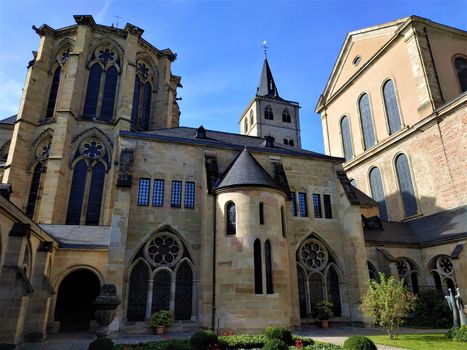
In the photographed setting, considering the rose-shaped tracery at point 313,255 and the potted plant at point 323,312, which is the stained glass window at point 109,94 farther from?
the potted plant at point 323,312

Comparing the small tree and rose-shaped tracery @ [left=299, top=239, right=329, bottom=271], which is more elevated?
rose-shaped tracery @ [left=299, top=239, right=329, bottom=271]

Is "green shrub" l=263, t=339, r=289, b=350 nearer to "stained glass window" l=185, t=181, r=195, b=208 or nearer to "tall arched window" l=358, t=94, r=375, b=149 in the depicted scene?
"stained glass window" l=185, t=181, r=195, b=208

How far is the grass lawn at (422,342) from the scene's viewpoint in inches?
426

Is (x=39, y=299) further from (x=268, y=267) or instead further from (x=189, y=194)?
(x=268, y=267)

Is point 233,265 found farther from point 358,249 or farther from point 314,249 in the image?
point 358,249

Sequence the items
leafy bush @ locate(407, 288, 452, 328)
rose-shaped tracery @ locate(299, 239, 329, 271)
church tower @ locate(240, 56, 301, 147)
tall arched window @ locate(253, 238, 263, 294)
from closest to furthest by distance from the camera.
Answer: tall arched window @ locate(253, 238, 263, 294)
leafy bush @ locate(407, 288, 452, 328)
rose-shaped tracery @ locate(299, 239, 329, 271)
church tower @ locate(240, 56, 301, 147)

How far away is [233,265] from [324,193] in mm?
8721

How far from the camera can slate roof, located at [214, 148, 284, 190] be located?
55.4ft

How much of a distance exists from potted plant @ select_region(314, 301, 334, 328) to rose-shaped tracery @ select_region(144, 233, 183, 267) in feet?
25.9

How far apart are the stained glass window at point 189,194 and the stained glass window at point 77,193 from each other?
780 cm

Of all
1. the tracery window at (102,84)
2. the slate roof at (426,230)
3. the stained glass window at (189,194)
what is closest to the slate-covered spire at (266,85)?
the tracery window at (102,84)

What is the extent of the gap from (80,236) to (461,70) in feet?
109

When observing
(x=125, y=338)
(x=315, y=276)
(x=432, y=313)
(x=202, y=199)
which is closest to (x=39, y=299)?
(x=125, y=338)

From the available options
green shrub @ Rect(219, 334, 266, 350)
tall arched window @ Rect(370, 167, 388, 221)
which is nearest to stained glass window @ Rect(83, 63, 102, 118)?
green shrub @ Rect(219, 334, 266, 350)
